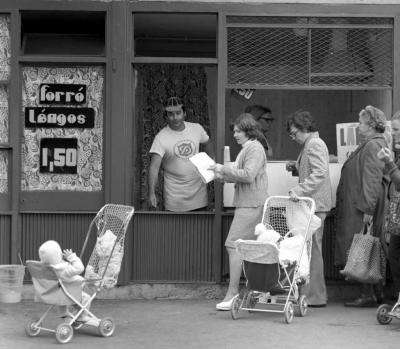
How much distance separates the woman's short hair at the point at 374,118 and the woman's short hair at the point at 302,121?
1.71 ft

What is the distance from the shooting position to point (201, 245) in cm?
1088

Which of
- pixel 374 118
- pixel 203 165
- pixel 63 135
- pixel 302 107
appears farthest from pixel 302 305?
pixel 63 135

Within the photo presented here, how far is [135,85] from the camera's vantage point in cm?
1098

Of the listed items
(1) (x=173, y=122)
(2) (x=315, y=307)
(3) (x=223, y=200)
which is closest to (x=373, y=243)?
(2) (x=315, y=307)

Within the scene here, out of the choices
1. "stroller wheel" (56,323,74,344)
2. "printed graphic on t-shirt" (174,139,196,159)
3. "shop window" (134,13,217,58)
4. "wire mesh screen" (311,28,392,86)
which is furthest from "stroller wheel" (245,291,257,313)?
"shop window" (134,13,217,58)

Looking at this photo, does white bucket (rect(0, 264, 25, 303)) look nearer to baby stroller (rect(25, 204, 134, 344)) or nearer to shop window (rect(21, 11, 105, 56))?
baby stroller (rect(25, 204, 134, 344))

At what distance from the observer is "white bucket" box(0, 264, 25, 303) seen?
33.8 feet

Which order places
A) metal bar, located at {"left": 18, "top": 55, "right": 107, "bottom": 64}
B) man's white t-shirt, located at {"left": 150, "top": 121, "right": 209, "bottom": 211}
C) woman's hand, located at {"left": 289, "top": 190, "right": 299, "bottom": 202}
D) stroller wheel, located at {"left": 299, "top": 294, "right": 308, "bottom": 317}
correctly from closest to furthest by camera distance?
stroller wheel, located at {"left": 299, "top": 294, "right": 308, "bottom": 317}
woman's hand, located at {"left": 289, "top": 190, "right": 299, "bottom": 202}
metal bar, located at {"left": 18, "top": 55, "right": 107, "bottom": 64}
man's white t-shirt, located at {"left": 150, "top": 121, "right": 209, "bottom": 211}

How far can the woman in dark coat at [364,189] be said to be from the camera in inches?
400

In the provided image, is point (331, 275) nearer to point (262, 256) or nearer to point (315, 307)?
point (315, 307)

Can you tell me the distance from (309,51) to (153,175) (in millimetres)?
2099

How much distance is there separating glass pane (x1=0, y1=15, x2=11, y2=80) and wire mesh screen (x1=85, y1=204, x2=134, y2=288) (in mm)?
2318

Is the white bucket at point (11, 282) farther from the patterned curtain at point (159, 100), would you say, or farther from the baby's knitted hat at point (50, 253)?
the baby's knitted hat at point (50, 253)

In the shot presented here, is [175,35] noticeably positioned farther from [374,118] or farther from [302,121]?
[374,118]
